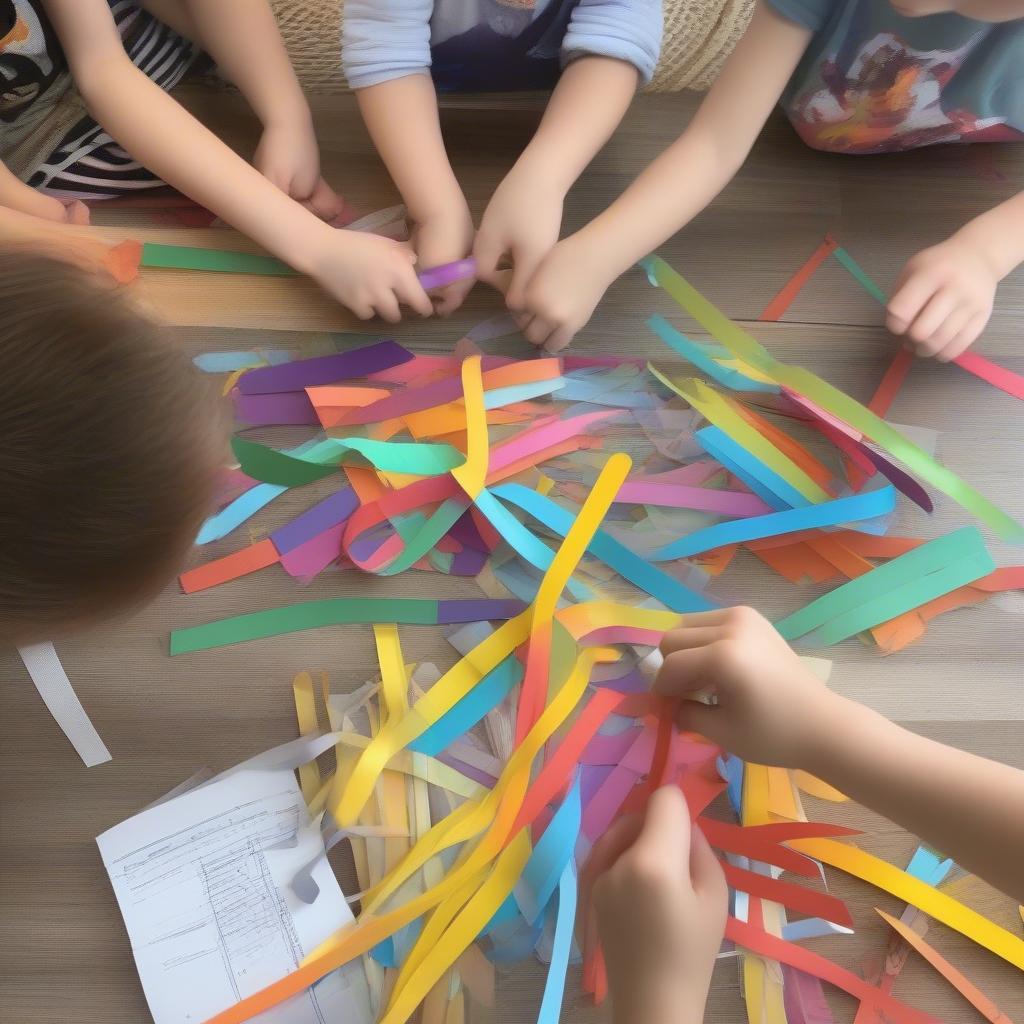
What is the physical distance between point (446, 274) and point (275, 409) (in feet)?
0.53

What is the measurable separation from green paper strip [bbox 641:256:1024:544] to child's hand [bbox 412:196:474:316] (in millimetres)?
178

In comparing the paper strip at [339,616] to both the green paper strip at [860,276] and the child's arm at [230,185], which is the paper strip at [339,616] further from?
the green paper strip at [860,276]

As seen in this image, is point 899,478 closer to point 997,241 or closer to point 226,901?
point 997,241

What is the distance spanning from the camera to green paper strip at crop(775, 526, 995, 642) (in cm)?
62

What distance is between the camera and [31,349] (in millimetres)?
416

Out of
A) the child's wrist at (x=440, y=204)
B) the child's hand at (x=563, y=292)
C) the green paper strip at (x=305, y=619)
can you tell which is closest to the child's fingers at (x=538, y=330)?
the child's hand at (x=563, y=292)

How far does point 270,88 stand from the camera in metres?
0.71

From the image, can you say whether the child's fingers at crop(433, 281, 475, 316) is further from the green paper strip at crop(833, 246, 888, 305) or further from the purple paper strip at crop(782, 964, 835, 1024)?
the purple paper strip at crop(782, 964, 835, 1024)

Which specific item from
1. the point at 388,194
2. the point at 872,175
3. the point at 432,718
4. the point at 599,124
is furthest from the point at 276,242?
the point at 872,175

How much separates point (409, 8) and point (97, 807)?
0.62 meters

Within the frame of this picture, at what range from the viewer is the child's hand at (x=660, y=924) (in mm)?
484

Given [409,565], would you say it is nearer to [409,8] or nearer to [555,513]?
[555,513]

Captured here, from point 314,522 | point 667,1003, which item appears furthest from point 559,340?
point 667,1003

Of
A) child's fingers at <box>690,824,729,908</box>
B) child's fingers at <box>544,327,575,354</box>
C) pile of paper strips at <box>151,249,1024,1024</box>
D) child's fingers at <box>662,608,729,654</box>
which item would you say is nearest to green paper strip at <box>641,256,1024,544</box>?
pile of paper strips at <box>151,249,1024,1024</box>
